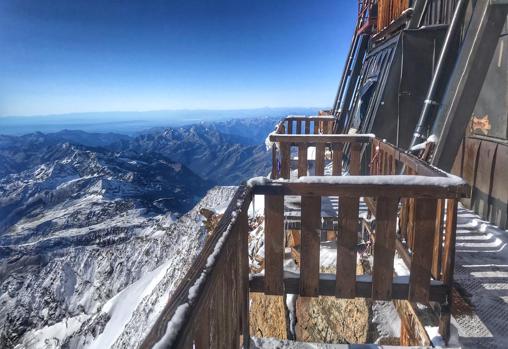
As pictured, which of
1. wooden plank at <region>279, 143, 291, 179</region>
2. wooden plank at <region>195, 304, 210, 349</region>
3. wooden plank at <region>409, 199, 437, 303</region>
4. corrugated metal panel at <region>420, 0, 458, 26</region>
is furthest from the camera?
corrugated metal panel at <region>420, 0, 458, 26</region>

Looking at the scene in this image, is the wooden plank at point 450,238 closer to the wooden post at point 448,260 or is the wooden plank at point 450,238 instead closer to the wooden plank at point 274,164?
the wooden post at point 448,260

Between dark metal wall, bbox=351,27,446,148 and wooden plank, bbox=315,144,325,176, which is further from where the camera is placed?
dark metal wall, bbox=351,27,446,148

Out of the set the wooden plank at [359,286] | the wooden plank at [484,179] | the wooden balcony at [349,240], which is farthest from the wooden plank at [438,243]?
the wooden plank at [484,179]

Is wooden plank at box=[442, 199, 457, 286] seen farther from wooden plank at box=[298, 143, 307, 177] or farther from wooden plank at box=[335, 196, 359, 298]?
wooden plank at box=[298, 143, 307, 177]

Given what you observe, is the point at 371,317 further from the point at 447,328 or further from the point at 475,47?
the point at 475,47

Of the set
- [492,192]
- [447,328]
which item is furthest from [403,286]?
[492,192]

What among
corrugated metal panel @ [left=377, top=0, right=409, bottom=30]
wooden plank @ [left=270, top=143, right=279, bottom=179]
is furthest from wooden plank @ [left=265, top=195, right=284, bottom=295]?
corrugated metal panel @ [left=377, top=0, right=409, bottom=30]
